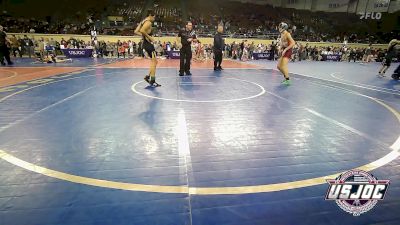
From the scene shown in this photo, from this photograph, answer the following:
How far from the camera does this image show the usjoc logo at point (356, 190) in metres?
2.37

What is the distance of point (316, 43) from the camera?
1122 inches

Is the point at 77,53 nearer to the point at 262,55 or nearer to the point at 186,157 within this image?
the point at 262,55

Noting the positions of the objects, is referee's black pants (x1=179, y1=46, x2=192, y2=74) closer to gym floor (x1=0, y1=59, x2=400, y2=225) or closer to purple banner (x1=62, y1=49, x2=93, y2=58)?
gym floor (x1=0, y1=59, x2=400, y2=225)

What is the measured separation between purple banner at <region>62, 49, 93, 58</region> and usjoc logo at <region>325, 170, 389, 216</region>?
21.5m

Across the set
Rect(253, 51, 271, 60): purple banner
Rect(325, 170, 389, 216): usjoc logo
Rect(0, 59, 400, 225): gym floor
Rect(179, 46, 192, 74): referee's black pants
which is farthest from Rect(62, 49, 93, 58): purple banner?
Rect(325, 170, 389, 216): usjoc logo

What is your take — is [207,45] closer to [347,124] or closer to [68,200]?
[347,124]

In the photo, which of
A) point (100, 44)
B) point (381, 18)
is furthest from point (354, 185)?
point (381, 18)

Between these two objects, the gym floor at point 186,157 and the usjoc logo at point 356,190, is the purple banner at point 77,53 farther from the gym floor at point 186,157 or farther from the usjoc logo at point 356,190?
the usjoc logo at point 356,190

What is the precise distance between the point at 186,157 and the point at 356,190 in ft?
7.04

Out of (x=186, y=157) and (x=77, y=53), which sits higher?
(x=77, y=53)

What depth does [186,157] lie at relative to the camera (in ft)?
12.5

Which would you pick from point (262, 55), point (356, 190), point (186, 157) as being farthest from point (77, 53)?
point (356, 190)

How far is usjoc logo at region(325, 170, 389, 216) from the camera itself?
2.37m

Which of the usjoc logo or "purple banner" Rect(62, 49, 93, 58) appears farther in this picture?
"purple banner" Rect(62, 49, 93, 58)
